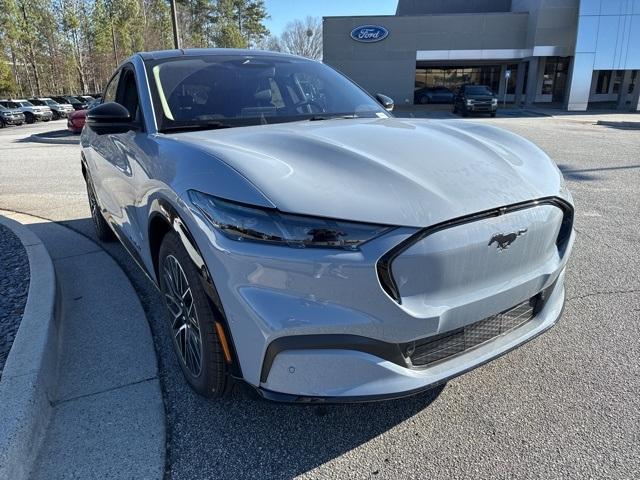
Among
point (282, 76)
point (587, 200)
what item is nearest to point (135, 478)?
point (282, 76)

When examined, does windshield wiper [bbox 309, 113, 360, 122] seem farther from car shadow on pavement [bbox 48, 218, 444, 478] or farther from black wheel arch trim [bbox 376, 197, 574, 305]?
car shadow on pavement [bbox 48, 218, 444, 478]

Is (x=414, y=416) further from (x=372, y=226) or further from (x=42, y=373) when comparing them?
(x=42, y=373)

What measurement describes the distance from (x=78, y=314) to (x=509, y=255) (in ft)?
9.64

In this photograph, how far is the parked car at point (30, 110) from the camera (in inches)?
1249

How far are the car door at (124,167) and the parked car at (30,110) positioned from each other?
33.9m

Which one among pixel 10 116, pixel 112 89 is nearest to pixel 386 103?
pixel 112 89

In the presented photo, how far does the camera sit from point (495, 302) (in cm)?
201

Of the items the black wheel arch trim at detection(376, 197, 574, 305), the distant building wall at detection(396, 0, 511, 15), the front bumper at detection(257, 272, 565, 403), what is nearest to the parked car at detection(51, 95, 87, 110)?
the distant building wall at detection(396, 0, 511, 15)

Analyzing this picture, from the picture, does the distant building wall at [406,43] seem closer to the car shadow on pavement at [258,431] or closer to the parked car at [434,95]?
the parked car at [434,95]

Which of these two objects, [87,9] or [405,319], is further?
[87,9]

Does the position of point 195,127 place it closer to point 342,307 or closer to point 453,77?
point 342,307

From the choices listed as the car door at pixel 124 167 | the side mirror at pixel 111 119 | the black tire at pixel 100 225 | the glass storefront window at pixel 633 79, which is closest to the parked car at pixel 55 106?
the black tire at pixel 100 225

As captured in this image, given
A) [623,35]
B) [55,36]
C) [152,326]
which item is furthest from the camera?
[55,36]

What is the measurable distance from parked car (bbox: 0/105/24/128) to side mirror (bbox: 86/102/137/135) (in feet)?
111
